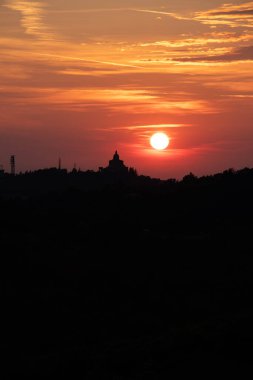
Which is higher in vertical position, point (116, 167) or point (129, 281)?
point (116, 167)

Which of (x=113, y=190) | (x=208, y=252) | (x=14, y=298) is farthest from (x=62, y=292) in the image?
(x=113, y=190)

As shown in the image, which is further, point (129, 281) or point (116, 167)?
point (116, 167)

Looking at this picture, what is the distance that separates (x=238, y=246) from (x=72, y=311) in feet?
56.0

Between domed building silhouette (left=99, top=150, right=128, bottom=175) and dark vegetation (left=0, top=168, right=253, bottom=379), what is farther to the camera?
domed building silhouette (left=99, top=150, right=128, bottom=175)

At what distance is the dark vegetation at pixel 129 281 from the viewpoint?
1013 inches

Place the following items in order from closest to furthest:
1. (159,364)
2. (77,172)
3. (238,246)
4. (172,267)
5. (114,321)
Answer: (159,364) → (114,321) → (172,267) → (238,246) → (77,172)

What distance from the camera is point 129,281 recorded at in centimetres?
4581

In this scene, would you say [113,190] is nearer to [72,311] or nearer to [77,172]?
[72,311]

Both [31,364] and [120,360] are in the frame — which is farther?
[31,364]

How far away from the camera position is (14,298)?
41562 mm

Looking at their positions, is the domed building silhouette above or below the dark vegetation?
above

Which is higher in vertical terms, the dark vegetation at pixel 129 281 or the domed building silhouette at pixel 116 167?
the domed building silhouette at pixel 116 167

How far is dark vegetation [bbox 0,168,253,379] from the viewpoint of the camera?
25.7m

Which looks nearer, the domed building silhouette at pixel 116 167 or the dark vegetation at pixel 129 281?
the dark vegetation at pixel 129 281
